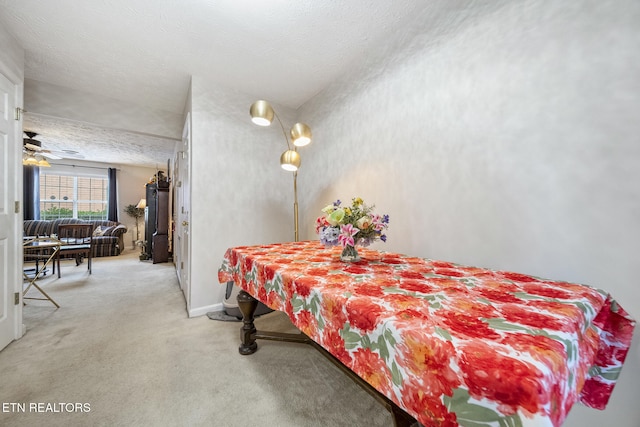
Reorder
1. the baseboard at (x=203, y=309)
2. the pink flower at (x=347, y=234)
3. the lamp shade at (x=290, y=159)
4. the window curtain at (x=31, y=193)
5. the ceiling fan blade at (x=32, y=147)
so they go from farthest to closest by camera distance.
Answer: the window curtain at (x=31, y=193) → the ceiling fan blade at (x=32, y=147) → the baseboard at (x=203, y=309) → the lamp shade at (x=290, y=159) → the pink flower at (x=347, y=234)

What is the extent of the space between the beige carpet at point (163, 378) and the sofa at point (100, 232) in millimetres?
3866

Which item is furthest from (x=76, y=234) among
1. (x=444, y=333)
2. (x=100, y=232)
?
(x=444, y=333)

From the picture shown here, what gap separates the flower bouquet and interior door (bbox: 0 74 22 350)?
2.58 m

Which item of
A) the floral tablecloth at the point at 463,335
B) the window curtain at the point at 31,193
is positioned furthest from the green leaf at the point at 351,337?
the window curtain at the point at 31,193

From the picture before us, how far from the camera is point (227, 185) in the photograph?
2.74 meters

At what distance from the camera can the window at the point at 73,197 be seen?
21.1 feet

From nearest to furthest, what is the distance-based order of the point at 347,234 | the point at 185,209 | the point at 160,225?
the point at 347,234
the point at 185,209
the point at 160,225

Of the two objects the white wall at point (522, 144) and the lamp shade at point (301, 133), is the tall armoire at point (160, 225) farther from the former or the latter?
the white wall at point (522, 144)

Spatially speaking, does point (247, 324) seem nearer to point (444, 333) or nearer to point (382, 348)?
point (382, 348)

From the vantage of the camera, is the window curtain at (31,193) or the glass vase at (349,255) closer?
the glass vase at (349,255)

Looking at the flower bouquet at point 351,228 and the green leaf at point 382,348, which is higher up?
the flower bouquet at point 351,228

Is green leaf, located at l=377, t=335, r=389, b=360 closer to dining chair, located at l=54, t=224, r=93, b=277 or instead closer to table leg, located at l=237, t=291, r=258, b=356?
table leg, located at l=237, t=291, r=258, b=356

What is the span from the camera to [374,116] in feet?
6.98

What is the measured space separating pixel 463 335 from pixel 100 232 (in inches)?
321
